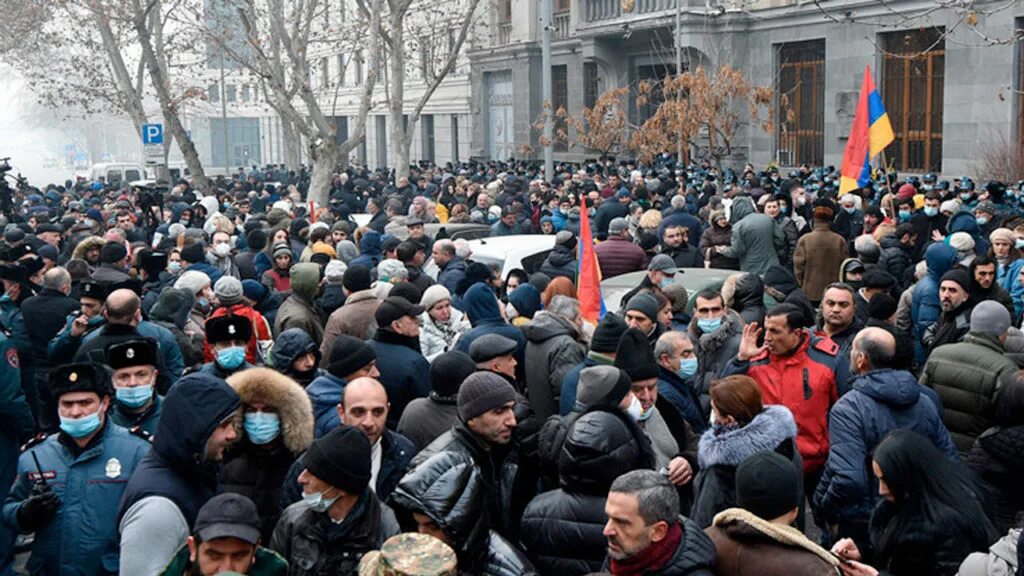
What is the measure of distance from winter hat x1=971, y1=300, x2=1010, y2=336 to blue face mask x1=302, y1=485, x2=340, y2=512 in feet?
13.7

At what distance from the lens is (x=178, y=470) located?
4.61 metres

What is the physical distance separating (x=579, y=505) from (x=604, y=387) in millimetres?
628

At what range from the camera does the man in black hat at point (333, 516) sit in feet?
14.1

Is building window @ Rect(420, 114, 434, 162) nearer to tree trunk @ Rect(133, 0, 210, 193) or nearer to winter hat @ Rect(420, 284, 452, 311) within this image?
tree trunk @ Rect(133, 0, 210, 193)

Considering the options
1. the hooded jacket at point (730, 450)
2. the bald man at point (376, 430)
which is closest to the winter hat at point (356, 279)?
the bald man at point (376, 430)

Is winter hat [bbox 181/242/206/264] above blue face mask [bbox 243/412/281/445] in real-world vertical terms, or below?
above

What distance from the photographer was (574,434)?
4816mm

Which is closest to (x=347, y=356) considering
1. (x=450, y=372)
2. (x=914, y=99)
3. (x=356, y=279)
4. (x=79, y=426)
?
(x=450, y=372)

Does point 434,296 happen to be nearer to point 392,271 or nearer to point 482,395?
point 392,271

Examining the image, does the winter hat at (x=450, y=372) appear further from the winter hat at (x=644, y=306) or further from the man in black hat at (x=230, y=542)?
the man in black hat at (x=230, y=542)

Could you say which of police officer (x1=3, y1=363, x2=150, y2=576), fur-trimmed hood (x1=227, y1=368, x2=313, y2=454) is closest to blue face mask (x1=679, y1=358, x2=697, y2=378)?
fur-trimmed hood (x1=227, y1=368, x2=313, y2=454)

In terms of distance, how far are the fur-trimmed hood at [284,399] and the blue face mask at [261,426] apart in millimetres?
32

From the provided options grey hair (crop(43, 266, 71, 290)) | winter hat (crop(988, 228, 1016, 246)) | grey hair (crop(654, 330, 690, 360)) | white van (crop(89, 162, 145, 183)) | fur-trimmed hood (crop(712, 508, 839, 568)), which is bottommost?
fur-trimmed hood (crop(712, 508, 839, 568))

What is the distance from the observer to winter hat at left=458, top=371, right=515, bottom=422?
5.15m
